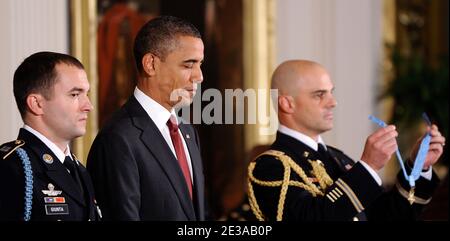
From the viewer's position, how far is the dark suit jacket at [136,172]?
3725 millimetres

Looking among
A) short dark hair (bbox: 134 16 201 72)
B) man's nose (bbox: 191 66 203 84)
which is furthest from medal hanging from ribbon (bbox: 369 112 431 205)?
short dark hair (bbox: 134 16 201 72)

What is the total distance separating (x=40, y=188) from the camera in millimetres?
3479

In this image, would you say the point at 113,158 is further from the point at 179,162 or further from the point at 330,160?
the point at 330,160

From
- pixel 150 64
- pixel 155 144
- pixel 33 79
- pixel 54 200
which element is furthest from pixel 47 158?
pixel 150 64

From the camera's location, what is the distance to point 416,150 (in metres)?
4.48

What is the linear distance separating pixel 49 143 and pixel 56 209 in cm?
25

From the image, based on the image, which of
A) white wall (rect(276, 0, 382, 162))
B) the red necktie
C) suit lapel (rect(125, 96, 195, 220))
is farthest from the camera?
white wall (rect(276, 0, 382, 162))

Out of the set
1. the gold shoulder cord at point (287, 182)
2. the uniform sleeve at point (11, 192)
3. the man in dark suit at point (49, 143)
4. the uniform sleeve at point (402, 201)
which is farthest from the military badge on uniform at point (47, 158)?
the uniform sleeve at point (402, 201)

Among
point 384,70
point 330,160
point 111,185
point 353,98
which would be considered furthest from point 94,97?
point 384,70

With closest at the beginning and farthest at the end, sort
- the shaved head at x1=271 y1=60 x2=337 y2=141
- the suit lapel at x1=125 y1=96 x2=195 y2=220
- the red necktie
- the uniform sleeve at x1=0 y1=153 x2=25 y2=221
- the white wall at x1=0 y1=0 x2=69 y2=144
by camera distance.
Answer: the uniform sleeve at x1=0 y1=153 x2=25 y2=221, the suit lapel at x1=125 y1=96 x2=195 y2=220, the red necktie, the shaved head at x1=271 y1=60 x2=337 y2=141, the white wall at x1=0 y1=0 x2=69 y2=144

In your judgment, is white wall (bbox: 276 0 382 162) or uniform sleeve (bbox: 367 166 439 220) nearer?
uniform sleeve (bbox: 367 166 439 220)

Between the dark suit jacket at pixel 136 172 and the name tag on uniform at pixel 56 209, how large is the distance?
9.4 inches

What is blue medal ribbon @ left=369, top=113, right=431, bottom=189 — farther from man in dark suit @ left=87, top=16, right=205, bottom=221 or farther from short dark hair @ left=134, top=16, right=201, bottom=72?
short dark hair @ left=134, top=16, right=201, bottom=72

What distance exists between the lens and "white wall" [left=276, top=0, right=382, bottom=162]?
8.87 metres
